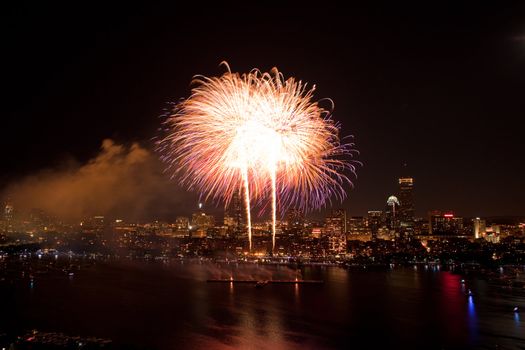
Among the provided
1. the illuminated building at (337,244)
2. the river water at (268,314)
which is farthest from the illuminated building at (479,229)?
the river water at (268,314)

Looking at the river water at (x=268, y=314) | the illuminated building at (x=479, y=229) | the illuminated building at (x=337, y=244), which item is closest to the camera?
the river water at (x=268, y=314)

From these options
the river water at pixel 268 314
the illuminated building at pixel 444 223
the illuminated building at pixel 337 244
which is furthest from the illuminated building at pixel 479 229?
the river water at pixel 268 314

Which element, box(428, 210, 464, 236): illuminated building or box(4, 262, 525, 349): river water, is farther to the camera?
box(428, 210, 464, 236): illuminated building

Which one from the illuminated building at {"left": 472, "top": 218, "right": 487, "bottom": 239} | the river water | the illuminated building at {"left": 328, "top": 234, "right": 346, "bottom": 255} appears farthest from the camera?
the illuminated building at {"left": 472, "top": 218, "right": 487, "bottom": 239}

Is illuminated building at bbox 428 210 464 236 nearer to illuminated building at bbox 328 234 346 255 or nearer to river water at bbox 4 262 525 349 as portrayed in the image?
illuminated building at bbox 328 234 346 255

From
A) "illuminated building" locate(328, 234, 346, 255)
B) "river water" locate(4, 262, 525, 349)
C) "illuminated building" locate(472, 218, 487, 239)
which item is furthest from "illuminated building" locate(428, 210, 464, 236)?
"river water" locate(4, 262, 525, 349)

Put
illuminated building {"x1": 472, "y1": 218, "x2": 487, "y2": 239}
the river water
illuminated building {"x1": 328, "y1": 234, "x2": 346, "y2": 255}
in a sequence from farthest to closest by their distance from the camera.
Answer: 1. illuminated building {"x1": 472, "y1": 218, "x2": 487, "y2": 239}
2. illuminated building {"x1": 328, "y1": 234, "x2": 346, "y2": 255}
3. the river water

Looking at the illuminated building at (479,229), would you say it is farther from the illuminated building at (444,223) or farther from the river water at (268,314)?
the river water at (268,314)

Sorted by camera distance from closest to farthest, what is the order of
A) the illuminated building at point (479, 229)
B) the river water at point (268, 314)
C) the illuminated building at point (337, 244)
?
the river water at point (268, 314) < the illuminated building at point (337, 244) < the illuminated building at point (479, 229)

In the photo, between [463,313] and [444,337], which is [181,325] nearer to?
[444,337]

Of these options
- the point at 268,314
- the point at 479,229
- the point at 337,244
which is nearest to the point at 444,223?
the point at 479,229

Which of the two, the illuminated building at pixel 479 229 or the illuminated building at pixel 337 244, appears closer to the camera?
the illuminated building at pixel 337 244
